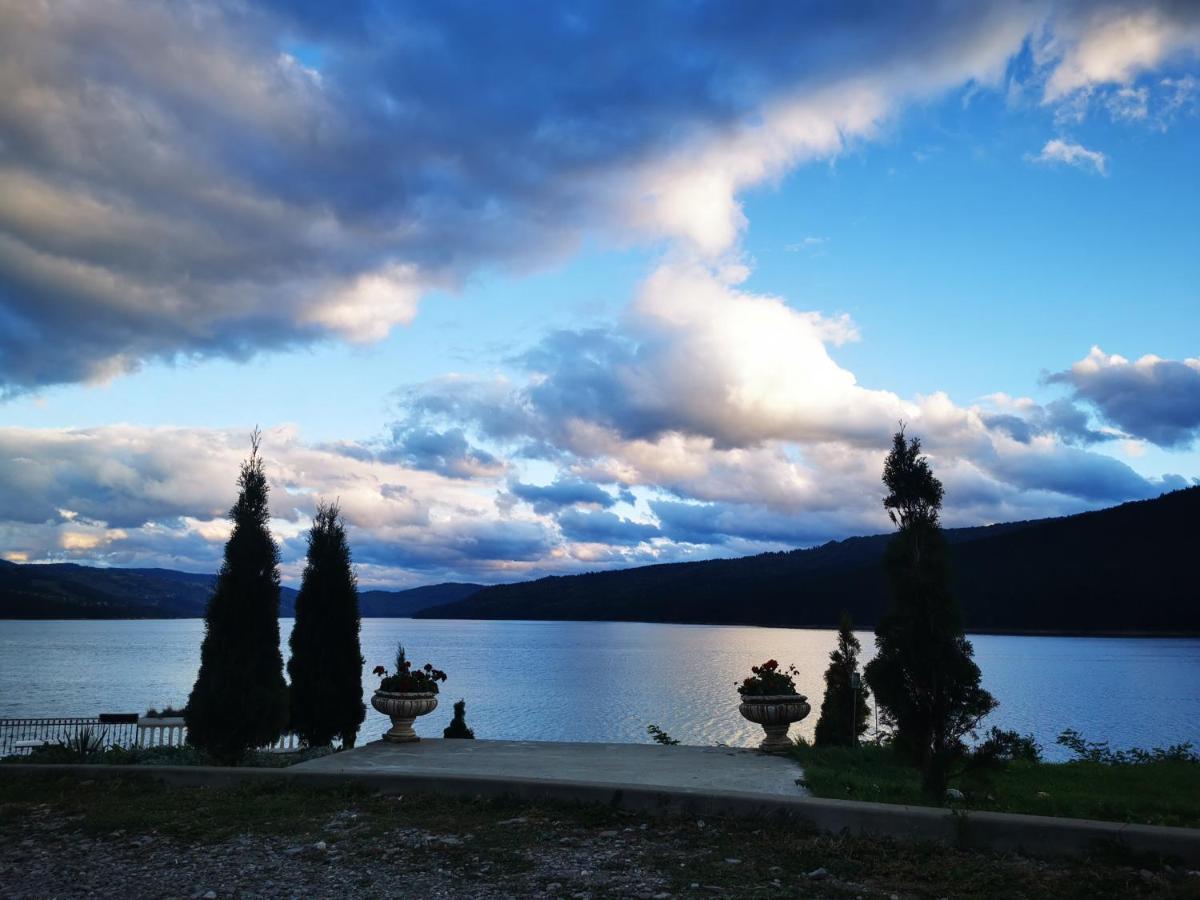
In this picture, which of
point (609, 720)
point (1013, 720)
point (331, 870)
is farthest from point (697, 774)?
point (1013, 720)

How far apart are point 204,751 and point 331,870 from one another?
240 inches

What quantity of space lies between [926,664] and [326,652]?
9.92 metres

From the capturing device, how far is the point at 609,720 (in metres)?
43.0

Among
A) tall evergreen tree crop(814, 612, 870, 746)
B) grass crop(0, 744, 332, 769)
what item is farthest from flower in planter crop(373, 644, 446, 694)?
tall evergreen tree crop(814, 612, 870, 746)

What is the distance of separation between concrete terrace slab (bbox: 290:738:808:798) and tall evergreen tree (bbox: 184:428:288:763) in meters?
1.02

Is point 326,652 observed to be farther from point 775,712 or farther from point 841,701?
point 841,701

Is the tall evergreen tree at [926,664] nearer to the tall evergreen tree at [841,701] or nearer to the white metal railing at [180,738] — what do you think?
the white metal railing at [180,738]

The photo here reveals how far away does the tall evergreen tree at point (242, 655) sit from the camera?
1166cm

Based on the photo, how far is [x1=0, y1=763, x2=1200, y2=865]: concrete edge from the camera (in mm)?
6559

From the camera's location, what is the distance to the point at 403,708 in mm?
13719

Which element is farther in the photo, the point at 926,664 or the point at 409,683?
the point at 409,683

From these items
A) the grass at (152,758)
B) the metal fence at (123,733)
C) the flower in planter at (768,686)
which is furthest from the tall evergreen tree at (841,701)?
the grass at (152,758)

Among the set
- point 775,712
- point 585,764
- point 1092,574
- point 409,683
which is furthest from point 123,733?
point 1092,574

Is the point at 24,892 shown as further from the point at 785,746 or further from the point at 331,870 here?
the point at 785,746
